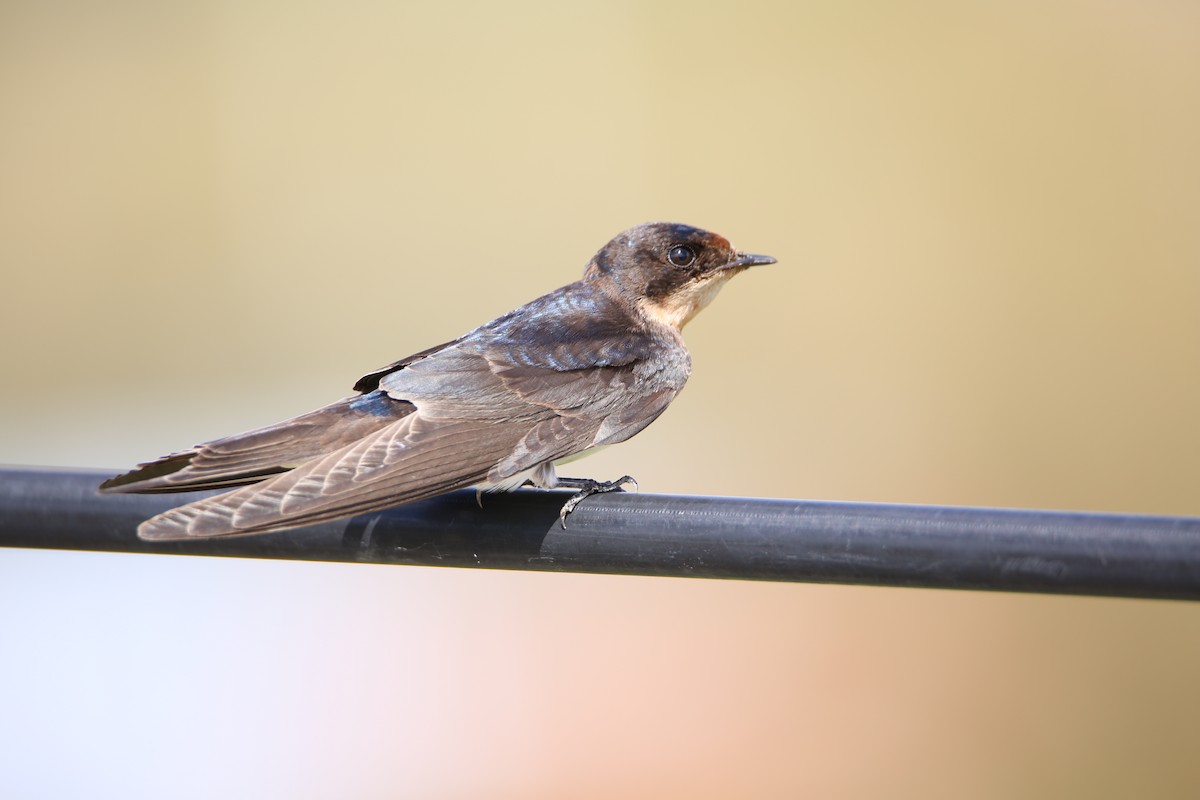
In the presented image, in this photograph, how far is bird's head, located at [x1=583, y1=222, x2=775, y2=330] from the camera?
3.13m

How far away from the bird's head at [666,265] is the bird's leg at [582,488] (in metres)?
0.64

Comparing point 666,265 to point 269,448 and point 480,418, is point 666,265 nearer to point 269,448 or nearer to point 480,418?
point 480,418

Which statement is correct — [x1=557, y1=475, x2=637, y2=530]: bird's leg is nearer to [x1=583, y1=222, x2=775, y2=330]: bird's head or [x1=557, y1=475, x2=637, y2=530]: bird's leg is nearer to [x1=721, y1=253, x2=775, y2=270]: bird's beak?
[x1=583, y1=222, x2=775, y2=330]: bird's head

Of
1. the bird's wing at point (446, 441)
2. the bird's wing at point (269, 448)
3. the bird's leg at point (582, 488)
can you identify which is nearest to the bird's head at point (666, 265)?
the bird's wing at point (446, 441)

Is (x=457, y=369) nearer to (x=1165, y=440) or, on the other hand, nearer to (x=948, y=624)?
(x=948, y=624)

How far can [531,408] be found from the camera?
98.0 inches

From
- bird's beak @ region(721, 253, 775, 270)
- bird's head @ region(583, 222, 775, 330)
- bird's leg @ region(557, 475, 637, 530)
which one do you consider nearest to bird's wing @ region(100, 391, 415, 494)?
bird's leg @ region(557, 475, 637, 530)

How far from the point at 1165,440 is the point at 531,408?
4.22 metres

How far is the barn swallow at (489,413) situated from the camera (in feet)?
6.59

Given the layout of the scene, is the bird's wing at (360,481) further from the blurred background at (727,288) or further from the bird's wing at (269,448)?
the blurred background at (727,288)

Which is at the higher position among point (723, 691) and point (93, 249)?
point (93, 249)

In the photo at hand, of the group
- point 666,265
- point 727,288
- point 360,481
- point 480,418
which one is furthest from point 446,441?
point 727,288

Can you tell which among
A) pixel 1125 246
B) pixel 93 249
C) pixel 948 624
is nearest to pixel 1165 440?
pixel 1125 246

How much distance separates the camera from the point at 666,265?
3146 millimetres
